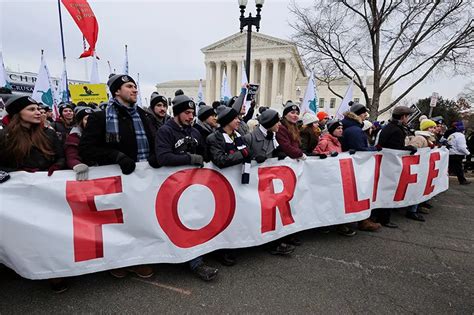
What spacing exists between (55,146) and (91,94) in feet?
18.7

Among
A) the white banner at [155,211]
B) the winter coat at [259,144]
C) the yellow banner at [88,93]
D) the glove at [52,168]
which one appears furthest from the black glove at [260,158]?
the yellow banner at [88,93]

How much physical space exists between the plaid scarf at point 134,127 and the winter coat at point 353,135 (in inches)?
117

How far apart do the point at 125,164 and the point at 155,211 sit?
1.78ft

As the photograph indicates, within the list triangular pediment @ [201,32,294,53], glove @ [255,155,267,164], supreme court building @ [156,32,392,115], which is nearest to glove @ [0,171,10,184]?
glove @ [255,155,267,164]

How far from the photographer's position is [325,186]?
3.58 m

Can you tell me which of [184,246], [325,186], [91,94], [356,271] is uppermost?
[91,94]

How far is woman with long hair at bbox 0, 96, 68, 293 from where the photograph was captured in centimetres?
244

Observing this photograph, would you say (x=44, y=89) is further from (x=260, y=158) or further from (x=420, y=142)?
(x=420, y=142)

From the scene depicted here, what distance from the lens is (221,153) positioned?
9.27 ft

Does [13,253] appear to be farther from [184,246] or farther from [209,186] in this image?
[209,186]

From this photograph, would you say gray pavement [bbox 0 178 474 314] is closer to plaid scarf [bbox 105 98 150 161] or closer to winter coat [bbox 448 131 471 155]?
plaid scarf [bbox 105 98 150 161]

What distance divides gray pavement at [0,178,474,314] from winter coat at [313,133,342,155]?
4.46 ft

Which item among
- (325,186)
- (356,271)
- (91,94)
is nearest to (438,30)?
(325,186)

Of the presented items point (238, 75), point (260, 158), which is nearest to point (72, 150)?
point (260, 158)
